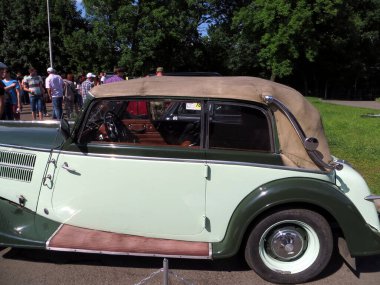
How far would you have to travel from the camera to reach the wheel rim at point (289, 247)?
3.41m

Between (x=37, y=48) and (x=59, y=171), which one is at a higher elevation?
(x=37, y=48)

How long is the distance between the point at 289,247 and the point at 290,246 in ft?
0.04

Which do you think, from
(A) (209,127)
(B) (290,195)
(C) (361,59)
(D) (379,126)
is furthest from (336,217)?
(C) (361,59)

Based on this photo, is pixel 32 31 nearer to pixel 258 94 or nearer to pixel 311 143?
pixel 258 94

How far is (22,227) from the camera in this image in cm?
348

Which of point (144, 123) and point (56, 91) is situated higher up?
point (56, 91)

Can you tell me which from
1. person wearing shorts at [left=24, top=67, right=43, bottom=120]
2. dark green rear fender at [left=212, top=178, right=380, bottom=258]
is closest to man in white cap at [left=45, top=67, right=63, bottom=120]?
person wearing shorts at [left=24, top=67, right=43, bottom=120]

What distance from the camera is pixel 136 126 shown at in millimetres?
3754

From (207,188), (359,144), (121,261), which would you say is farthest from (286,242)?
(359,144)

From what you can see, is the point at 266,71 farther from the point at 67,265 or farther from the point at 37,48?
the point at 67,265

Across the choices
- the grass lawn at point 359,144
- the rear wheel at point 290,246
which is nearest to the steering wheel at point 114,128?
the rear wheel at point 290,246

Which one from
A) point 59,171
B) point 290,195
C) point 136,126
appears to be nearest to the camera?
point 290,195

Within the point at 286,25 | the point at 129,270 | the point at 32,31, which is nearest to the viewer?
the point at 129,270

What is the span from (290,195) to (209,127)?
0.85 meters
